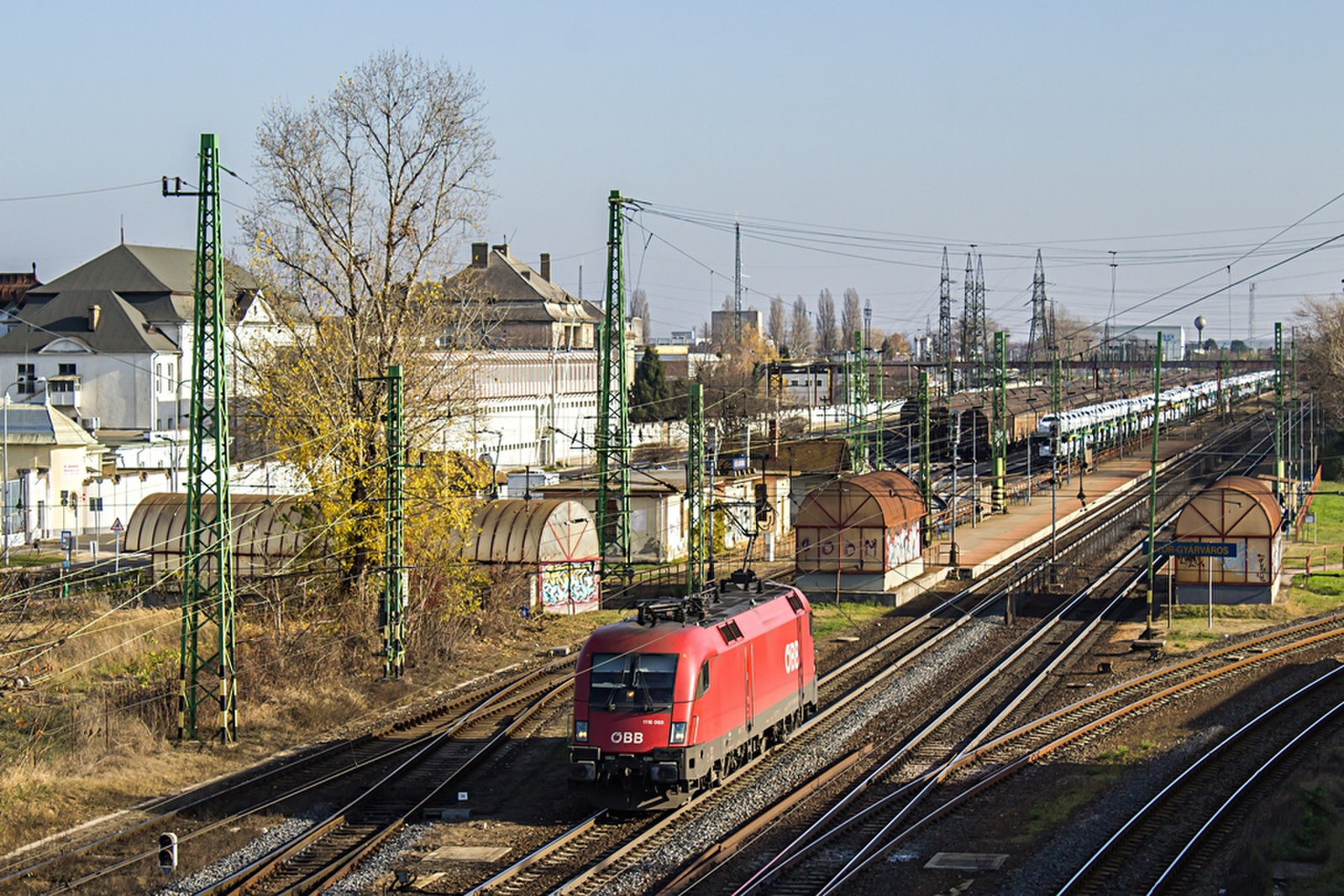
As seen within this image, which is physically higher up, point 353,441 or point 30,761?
point 353,441

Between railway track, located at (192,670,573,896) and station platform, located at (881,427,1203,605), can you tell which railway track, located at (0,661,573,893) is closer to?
railway track, located at (192,670,573,896)

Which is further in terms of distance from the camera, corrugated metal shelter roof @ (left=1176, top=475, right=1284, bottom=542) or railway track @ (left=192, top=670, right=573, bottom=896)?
corrugated metal shelter roof @ (left=1176, top=475, right=1284, bottom=542)

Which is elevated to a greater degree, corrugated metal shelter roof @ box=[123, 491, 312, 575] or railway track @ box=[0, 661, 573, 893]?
corrugated metal shelter roof @ box=[123, 491, 312, 575]

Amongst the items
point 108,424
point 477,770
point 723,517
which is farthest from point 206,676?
point 108,424

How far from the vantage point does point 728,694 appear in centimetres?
1953

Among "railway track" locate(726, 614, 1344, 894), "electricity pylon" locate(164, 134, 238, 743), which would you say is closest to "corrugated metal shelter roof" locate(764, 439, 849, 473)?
"railway track" locate(726, 614, 1344, 894)

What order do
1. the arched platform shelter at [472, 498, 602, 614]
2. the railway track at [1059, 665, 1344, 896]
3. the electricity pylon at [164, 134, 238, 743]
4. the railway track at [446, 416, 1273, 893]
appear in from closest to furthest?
the railway track at [1059, 665, 1344, 896]
the railway track at [446, 416, 1273, 893]
the electricity pylon at [164, 134, 238, 743]
the arched platform shelter at [472, 498, 602, 614]

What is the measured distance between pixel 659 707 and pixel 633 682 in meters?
0.49

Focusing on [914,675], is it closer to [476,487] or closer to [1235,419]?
[476,487]

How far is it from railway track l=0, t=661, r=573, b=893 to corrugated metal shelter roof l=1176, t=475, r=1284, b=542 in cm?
1997

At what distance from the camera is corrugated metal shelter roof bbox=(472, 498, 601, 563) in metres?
36.7

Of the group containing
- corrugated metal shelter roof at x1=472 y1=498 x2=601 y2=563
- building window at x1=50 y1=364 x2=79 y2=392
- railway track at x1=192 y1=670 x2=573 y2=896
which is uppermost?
building window at x1=50 y1=364 x2=79 y2=392

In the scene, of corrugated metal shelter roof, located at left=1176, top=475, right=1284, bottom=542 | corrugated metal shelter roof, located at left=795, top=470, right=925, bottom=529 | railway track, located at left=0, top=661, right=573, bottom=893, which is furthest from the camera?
corrugated metal shelter roof, located at left=795, top=470, right=925, bottom=529

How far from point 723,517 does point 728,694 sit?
29660mm
